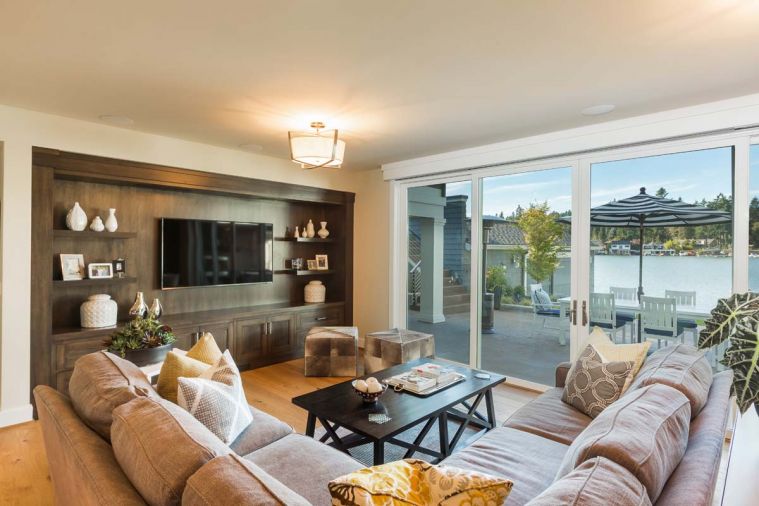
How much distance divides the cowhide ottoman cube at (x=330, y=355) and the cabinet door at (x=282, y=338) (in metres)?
0.62

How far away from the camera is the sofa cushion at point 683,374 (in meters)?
1.72

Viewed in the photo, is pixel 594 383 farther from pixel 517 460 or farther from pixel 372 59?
pixel 372 59

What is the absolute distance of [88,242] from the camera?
3.92 metres

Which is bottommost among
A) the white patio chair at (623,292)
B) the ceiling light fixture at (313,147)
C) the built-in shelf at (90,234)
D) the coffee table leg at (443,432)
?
the coffee table leg at (443,432)

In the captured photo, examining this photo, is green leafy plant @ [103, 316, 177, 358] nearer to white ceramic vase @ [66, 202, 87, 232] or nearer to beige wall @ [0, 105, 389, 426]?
beige wall @ [0, 105, 389, 426]

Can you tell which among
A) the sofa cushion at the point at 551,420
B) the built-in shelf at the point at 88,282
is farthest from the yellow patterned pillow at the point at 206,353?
the built-in shelf at the point at 88,282

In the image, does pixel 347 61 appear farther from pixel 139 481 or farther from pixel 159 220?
pixel 159 220

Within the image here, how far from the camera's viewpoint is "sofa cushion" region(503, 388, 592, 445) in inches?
85.0

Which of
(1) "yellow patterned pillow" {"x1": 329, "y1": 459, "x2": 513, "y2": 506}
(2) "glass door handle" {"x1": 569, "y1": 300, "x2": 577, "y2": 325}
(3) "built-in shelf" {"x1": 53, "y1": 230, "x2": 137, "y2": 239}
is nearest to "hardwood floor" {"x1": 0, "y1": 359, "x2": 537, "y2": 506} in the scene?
(2) "glass door handle" {"x1": 569, "y1": 300, "x2": 577, "y2": 325}

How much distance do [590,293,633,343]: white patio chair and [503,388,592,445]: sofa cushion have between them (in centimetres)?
151

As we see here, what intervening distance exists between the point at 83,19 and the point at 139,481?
2036mm

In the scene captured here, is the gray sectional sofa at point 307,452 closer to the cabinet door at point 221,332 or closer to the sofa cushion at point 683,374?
the sofa cushion at point 683,374

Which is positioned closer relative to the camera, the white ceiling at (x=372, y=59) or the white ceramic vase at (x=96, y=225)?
the white ceiling at (x=372, y=59)

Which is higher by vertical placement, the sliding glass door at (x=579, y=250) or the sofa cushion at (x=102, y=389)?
the sliding glass door at (x=579, y=250)
